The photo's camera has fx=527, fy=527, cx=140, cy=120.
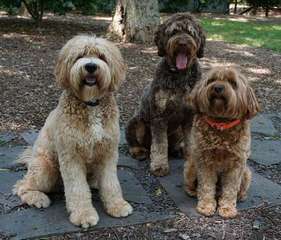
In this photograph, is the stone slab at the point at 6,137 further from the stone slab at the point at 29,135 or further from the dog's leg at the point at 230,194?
the dog's leg at the point at 230,194

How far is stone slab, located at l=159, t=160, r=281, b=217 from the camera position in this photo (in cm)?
473

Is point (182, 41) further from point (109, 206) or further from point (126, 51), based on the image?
point (126, 51)

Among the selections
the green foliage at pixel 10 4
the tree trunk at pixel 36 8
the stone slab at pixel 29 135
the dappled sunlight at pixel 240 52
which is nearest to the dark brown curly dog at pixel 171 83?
the stone slab at pixel 29 135

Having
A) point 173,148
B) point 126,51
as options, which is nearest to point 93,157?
point 173,148

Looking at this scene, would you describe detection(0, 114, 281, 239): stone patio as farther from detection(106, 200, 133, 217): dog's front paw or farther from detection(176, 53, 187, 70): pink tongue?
detection(176, 53, 187, 70): pink tongue

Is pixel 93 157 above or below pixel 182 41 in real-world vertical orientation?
below

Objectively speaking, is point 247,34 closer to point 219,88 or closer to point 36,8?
point 36,8

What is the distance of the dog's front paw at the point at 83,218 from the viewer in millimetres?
4238

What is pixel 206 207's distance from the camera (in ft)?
15.0

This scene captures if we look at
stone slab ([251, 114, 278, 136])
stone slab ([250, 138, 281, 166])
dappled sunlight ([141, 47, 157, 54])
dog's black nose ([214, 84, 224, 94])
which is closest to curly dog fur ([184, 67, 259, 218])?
dog's black nose ([214, 84, 224, 94])

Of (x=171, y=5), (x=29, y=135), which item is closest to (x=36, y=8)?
(x=29, y=135)

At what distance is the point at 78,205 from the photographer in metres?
4.29

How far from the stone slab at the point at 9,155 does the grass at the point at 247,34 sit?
8220 mm

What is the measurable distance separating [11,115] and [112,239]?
3.32m
